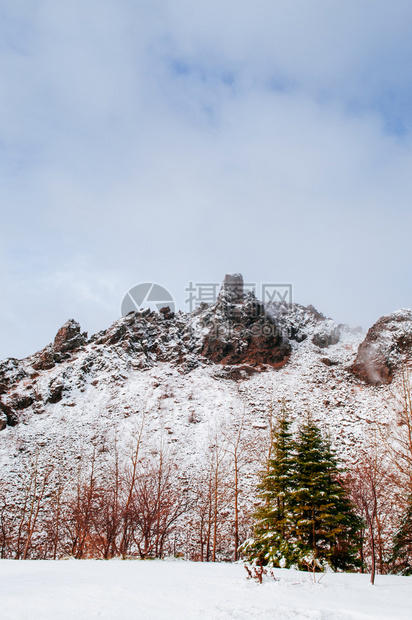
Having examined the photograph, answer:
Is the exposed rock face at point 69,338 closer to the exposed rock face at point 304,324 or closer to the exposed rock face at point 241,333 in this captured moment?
the exposed rock face at point 241,333

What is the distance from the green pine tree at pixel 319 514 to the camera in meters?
13.9

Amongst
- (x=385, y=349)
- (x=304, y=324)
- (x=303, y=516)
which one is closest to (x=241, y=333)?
(x=304, y=324)

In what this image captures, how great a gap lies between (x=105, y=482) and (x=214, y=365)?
2950cm

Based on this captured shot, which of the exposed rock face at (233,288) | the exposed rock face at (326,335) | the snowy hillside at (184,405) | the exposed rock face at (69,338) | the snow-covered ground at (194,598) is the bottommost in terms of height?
the snow-covered ground at (194,598)

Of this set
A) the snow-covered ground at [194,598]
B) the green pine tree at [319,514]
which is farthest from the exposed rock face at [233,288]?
the snow-covered ground at [194,598]

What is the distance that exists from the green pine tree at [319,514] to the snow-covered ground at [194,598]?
3.74m

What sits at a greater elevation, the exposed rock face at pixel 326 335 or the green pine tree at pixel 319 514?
the exposed rock face at pixel 326 335

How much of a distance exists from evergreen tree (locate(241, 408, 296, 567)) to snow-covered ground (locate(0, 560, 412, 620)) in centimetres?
384

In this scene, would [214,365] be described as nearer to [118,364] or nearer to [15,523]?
[118,364]

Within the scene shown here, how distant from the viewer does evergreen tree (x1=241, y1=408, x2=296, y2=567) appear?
1379 cm

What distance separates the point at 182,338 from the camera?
65000 millimetres

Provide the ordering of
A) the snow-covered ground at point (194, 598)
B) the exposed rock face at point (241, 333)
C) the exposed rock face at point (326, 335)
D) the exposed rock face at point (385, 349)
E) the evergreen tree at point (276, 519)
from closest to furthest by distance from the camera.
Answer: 1. the snow-covered ground at point (194, 598)
2. the evergreen tree at point (276, 519)
3. the exposed rock face at point (385, 349)
4. the exposed rock face at point (241, 333)
5. the exposed rock face at point (326, 335)

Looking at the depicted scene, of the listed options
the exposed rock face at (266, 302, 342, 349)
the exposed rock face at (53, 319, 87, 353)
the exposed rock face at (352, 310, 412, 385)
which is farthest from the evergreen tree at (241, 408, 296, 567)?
the exposed rock face at (53, 319, 87, 353)

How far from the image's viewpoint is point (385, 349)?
48531 mm
